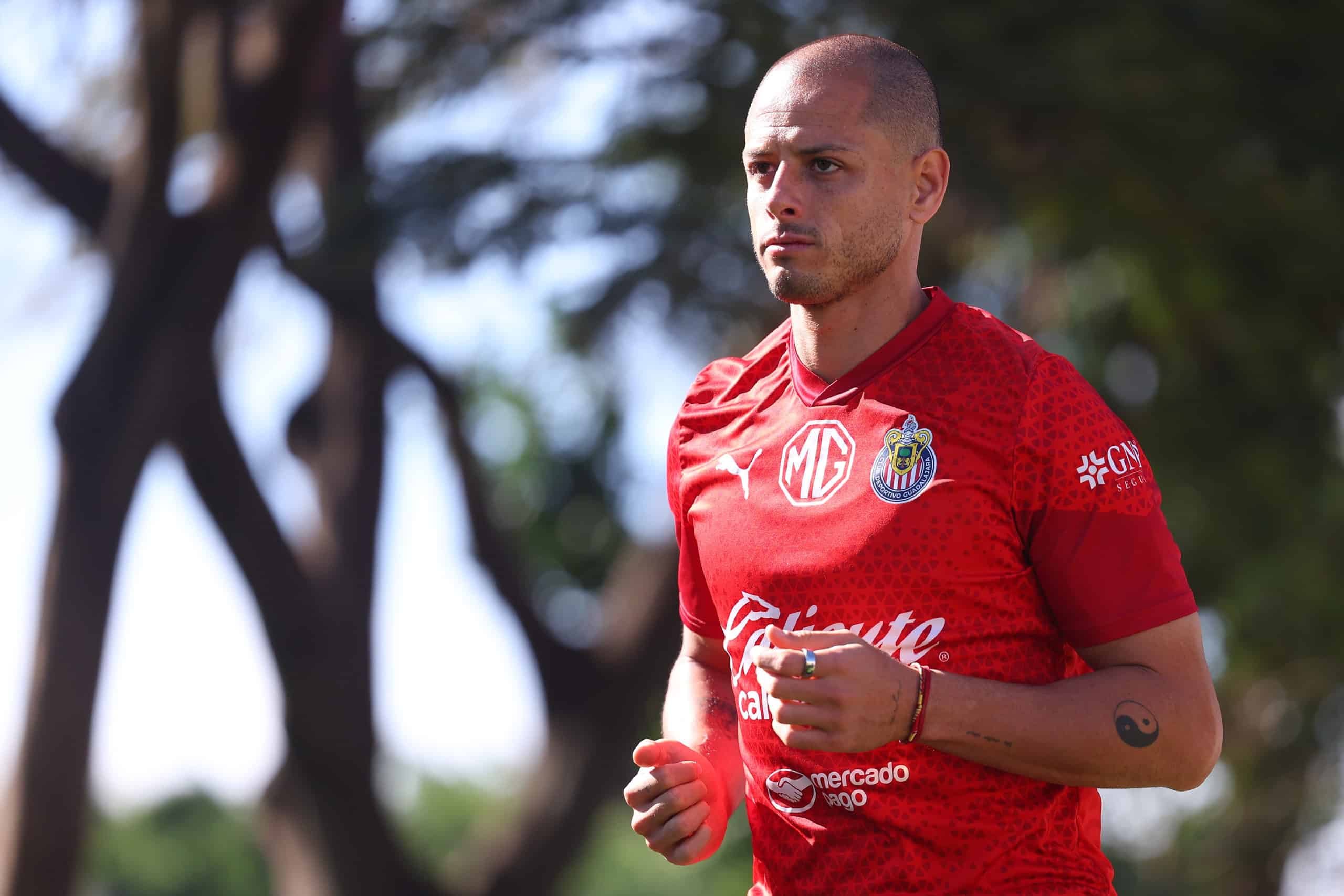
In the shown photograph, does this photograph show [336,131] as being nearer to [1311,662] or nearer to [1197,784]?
[1311,662]

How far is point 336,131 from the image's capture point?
11000 millimetres

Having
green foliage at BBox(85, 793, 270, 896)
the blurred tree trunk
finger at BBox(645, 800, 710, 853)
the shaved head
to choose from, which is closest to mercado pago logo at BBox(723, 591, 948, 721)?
finger at BBox(645, 800, 710, 853)

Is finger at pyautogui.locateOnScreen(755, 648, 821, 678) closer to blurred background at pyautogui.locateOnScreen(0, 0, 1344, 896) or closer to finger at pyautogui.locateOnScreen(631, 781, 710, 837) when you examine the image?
finger at pyautogui.locateOnScreen(631, 781, 710, 837)

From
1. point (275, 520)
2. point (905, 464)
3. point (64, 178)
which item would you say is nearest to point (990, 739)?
point (905, 464)

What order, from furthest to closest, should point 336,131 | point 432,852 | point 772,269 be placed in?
point 432,852, point 336,131, point 772,269

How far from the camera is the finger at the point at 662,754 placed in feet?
8.48

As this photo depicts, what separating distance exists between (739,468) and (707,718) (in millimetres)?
531

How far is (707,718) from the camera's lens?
115 inches

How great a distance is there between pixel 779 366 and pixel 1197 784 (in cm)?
107

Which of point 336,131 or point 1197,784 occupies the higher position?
point 1197,784

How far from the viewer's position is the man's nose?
258 cm

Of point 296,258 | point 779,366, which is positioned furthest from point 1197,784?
point 296,258

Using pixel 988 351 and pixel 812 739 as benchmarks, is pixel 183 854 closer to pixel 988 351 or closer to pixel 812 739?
pixel 988 351

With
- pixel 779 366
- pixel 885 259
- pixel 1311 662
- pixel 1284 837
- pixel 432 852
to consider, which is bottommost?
pixel 432 852
